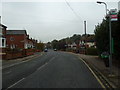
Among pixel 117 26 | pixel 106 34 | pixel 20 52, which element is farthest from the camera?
pixel 20 52

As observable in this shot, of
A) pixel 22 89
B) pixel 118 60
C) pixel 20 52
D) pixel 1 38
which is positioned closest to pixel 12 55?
pixel 20 52

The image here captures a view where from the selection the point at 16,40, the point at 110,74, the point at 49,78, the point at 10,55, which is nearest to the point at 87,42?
the point at 16,40

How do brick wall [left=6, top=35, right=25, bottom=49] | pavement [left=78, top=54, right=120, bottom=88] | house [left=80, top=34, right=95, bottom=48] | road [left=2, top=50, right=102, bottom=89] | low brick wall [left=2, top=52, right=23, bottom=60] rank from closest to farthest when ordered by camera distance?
Result: road [left=2, top=50, right=102, bottom=89] → pavement [left=78, top=54, right=120, bottom=88] → low brick wall [left=2, top=52, right=23, bottom=60] → house [left=80, top=34, right=95, bottom=48] → brick wall [left=6, top=35, right=25, bottom=49]

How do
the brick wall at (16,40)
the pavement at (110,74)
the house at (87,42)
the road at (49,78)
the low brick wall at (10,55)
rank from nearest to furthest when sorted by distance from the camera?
the road at (49,78), the pavement at (110,74), the low brick wall at (10,55), the house at (87,42), the brick wall at (16,40)

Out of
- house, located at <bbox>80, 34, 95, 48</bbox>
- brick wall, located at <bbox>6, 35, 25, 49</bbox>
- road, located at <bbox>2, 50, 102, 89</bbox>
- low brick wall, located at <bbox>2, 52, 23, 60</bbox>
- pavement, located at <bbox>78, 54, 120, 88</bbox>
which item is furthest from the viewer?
brick wall, located at <bbox>6, 35, 25, 49</bbox>

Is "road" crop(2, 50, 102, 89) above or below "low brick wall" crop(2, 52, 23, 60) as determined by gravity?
below

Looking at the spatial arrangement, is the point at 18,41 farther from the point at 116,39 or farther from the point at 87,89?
the point at 87,89

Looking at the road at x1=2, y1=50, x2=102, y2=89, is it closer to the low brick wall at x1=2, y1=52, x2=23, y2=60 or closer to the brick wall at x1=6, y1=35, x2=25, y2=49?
the low brick wall at x1=2, y1=52, x2=23, y2=60

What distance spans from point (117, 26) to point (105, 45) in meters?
5.47

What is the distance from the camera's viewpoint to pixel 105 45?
81.6ft

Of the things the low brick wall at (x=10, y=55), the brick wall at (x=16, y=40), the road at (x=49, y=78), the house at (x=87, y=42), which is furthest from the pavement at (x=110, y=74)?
the brick wall at (x=16, y=40)

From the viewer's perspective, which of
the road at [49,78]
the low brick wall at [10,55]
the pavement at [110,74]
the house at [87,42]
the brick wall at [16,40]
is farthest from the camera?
the brick wall at [16,40]

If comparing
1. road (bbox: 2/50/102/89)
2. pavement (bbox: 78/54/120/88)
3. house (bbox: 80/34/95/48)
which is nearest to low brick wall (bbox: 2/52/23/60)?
road (bbox: 2/50/102/89)

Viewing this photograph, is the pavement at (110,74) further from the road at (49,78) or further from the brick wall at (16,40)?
the brick wall at (16,40)
